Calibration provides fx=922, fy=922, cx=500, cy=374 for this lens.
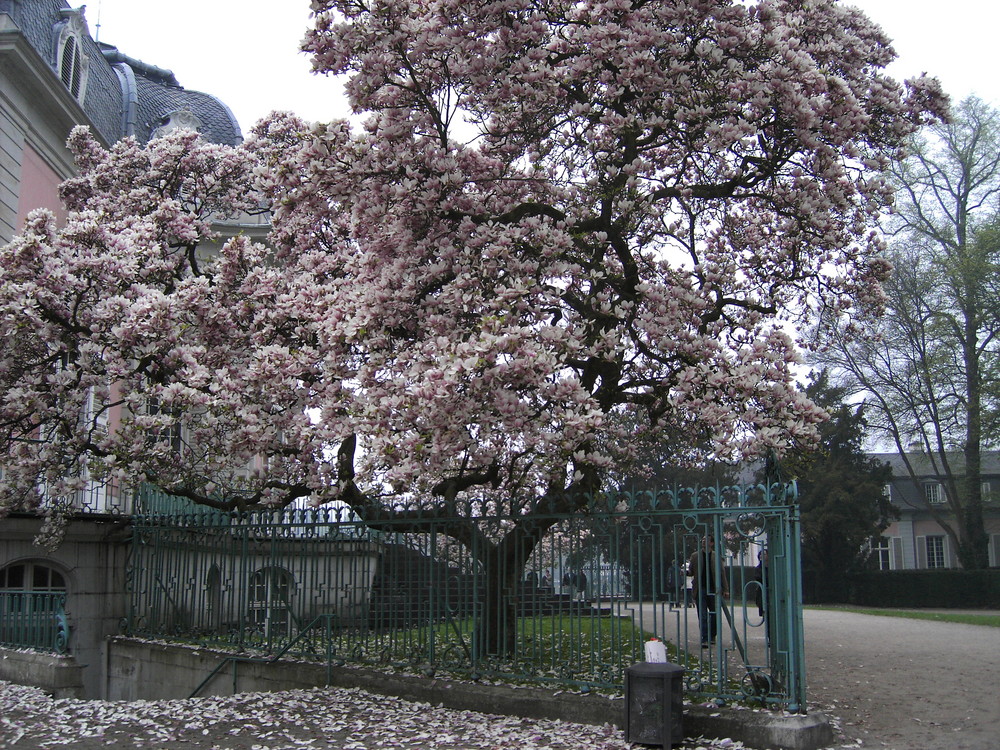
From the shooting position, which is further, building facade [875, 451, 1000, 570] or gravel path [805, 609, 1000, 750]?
building facade [875, 451, 1000, 570]

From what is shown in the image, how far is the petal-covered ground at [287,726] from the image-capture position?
8.10m

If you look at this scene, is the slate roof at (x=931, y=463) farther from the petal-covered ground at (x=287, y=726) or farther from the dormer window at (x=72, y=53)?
the petal-covered ground at (x=287, y=726)

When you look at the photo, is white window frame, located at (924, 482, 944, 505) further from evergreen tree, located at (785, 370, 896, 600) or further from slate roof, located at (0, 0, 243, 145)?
slate roof, located at (0, 0, 243, 145)

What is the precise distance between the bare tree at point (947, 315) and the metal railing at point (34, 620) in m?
28.6

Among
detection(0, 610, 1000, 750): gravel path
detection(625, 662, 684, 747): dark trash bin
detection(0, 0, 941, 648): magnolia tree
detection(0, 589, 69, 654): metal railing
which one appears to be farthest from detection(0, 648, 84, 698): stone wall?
detection(625, 662, 684, 747): dark trash bin

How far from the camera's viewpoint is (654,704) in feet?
24.9

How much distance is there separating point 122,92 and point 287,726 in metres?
21.1

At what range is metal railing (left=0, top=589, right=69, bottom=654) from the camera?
13.0 m

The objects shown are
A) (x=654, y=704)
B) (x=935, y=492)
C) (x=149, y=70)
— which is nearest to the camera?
(x=654, y=704)

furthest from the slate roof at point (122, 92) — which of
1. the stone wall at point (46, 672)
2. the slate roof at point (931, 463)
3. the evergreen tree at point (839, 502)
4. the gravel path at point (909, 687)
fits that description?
the slate roof at point (931, 463)

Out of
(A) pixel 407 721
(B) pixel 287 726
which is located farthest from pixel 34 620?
(A) pixel 407 721

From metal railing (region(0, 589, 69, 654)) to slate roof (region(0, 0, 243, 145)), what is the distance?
10.3 metres

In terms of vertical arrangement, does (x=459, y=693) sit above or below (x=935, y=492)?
below

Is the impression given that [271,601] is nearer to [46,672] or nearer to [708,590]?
[46,672]
